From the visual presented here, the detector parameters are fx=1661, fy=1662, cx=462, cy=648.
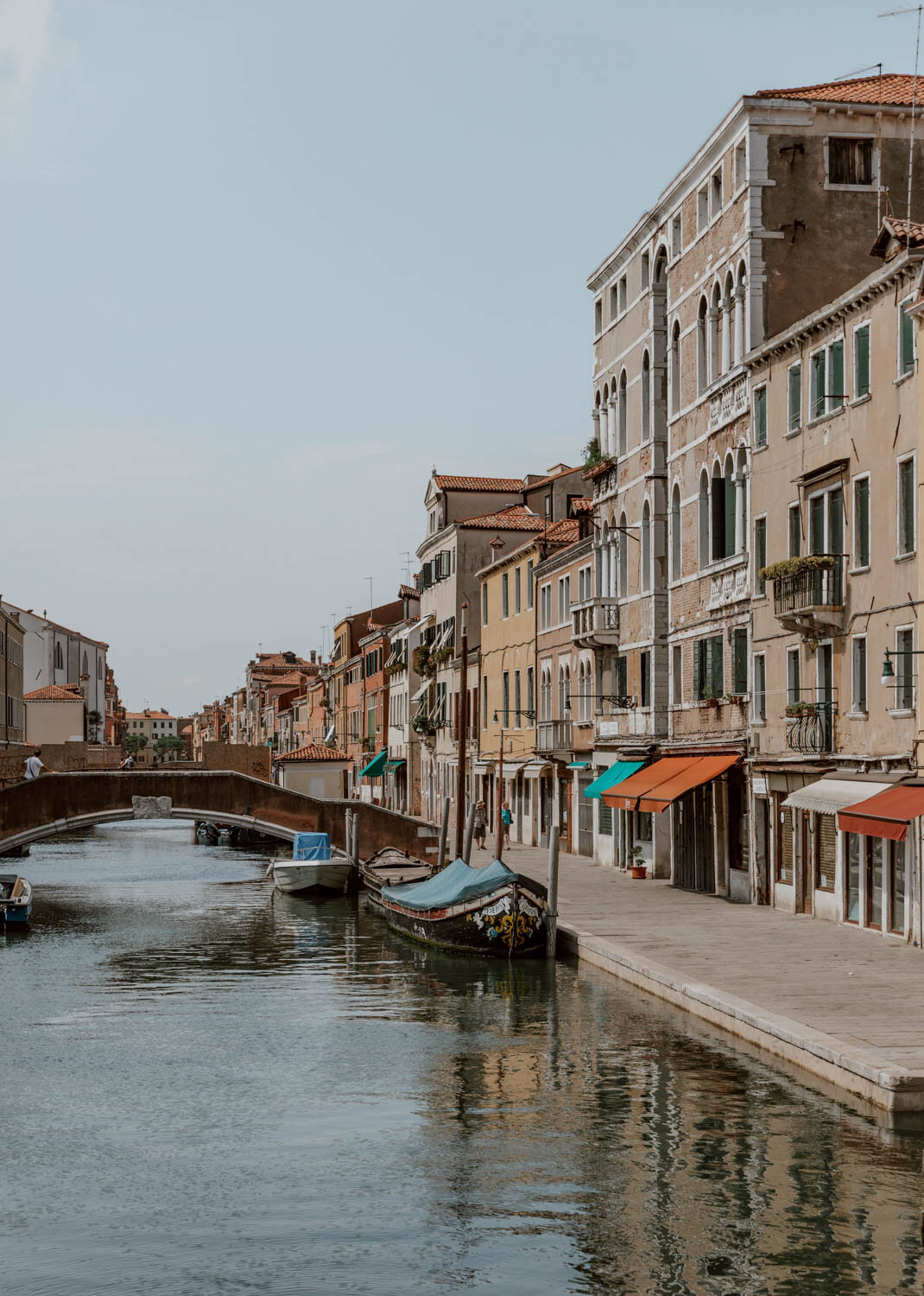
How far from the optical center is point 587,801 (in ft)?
165

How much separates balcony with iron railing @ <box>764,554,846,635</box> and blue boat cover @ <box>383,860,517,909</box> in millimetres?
7031

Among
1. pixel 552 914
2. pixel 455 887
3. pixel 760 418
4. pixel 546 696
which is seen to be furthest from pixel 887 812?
pixel 546 696

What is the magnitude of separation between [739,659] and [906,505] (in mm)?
8854

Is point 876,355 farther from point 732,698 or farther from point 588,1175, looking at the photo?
point 588,1175

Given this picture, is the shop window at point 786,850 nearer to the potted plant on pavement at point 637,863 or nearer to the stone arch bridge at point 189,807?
the potted plant on pavement at point 637,863

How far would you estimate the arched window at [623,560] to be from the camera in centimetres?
4372

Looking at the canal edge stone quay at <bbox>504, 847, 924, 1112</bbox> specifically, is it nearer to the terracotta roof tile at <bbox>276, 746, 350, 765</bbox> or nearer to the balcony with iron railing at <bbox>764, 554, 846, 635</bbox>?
the balcony with iron railing at <bbox>764, 554, 846, 635</bbox>

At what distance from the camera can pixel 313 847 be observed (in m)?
50.5

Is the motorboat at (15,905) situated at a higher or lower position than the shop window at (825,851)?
lower

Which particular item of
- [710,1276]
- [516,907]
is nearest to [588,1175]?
[710,1276]

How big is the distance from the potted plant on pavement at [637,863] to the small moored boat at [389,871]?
209 inches

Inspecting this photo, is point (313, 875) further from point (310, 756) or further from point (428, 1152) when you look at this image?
point (310, 756)

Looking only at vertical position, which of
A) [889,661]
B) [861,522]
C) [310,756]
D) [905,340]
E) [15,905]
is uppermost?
[905,340]

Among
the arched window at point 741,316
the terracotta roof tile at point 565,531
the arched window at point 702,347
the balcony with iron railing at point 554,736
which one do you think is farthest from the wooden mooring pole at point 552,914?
the terracotta roof tile at point 565,531
